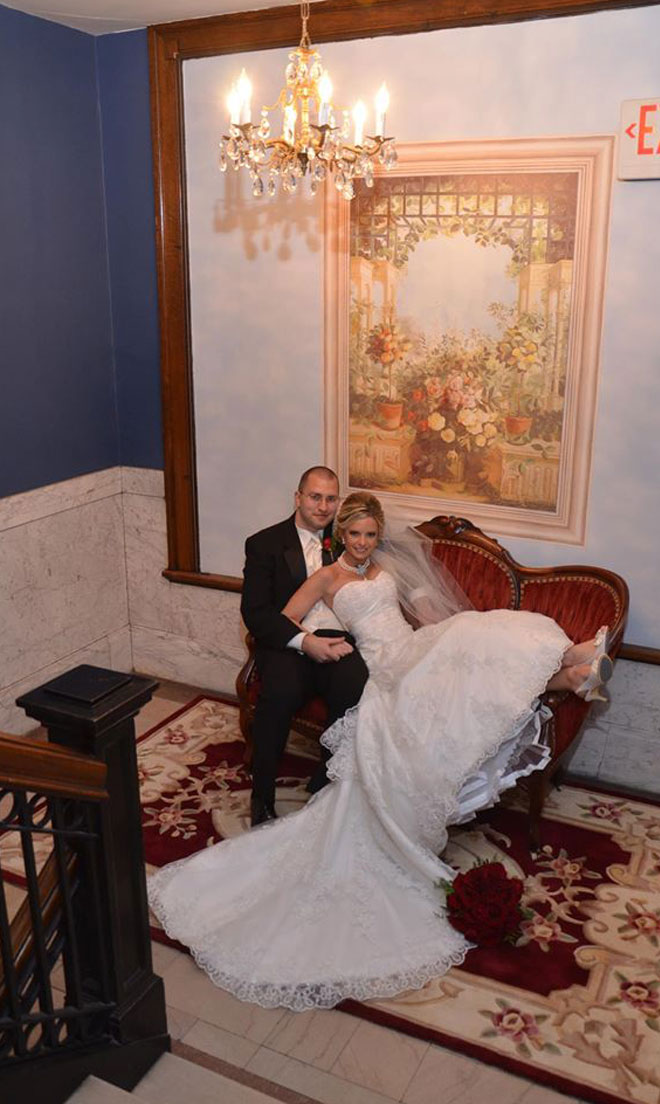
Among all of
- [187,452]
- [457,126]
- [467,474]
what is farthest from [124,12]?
[467,474]

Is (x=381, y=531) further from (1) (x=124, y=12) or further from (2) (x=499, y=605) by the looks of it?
(1) (x=124, y=12)

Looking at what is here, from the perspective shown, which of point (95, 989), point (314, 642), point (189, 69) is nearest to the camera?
point (95, 989)

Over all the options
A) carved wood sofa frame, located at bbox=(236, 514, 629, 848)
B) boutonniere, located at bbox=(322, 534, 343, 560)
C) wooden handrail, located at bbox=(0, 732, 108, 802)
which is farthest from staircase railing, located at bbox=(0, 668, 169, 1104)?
boutonniere, located at bbox=(322, 534, 343, 560)

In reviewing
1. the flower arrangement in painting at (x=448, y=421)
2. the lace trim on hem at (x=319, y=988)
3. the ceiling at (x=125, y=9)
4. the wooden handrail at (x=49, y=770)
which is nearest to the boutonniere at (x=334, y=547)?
the flower arrangement in painting at (x=448, y=421)

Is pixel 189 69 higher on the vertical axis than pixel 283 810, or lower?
higher

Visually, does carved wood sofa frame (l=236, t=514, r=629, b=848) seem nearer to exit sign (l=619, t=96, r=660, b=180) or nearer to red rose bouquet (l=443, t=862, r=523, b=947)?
red rose bouquet (l=443, t=862, r=523, b=947)

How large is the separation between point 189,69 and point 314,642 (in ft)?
9.26

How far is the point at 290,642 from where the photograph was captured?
4117 millimetres

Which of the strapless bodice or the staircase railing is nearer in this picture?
the staircase railing

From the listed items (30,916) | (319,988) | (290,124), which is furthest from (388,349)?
(30,916)

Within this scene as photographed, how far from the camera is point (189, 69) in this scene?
15.4 ft

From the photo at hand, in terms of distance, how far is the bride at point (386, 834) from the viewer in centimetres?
327

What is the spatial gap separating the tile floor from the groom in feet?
3.19

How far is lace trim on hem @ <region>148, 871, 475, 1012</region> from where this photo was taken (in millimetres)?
3111
